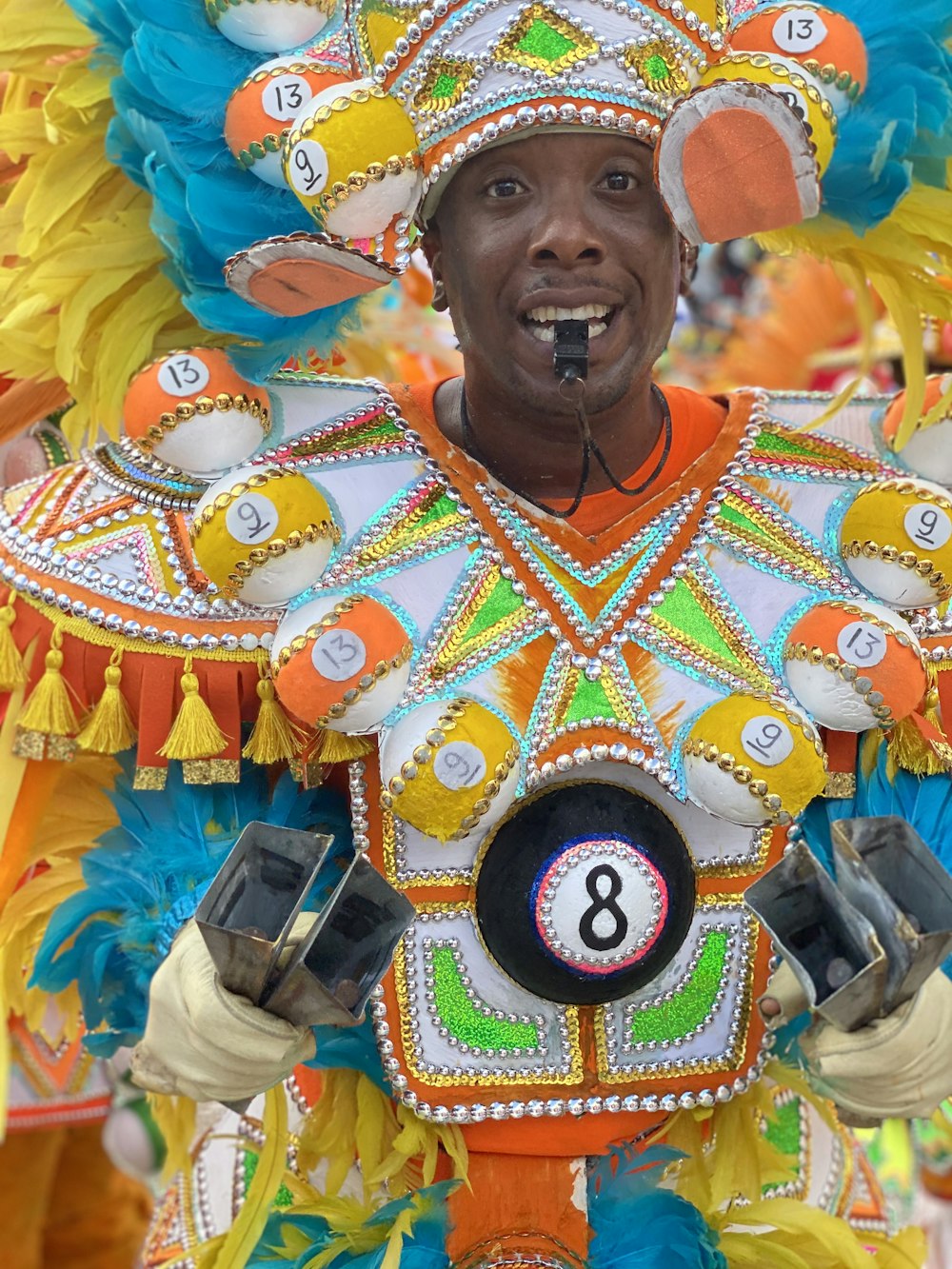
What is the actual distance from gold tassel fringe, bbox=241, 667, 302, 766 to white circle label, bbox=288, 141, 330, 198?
553 mm

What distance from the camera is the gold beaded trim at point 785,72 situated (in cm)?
219

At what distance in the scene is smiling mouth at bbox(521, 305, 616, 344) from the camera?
228 centimetres

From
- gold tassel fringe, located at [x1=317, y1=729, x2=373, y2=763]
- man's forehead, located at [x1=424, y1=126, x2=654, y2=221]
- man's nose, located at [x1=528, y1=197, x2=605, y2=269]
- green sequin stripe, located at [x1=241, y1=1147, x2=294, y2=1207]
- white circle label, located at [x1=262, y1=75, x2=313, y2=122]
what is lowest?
green sequin stripe, located at [x1=241, y1=1147, x2=294, y2=1207]

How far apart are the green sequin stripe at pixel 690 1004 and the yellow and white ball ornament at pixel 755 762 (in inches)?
7.8

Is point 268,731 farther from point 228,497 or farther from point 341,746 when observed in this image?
point 228,497

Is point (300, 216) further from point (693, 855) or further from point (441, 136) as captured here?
point (693, 855)

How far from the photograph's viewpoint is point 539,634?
2334 millimetres

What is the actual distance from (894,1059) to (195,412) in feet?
3.47

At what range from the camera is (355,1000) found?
6.55 ft

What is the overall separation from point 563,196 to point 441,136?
154 millimetres

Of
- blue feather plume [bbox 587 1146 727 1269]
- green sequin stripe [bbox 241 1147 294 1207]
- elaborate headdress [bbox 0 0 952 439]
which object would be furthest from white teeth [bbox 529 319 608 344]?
green sequin stripe [bbox 241 1147 294 1207]

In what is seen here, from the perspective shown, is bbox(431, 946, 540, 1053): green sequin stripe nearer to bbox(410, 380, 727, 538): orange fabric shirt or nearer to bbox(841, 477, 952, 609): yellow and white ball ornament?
bbox(410, 380, 727, 538): orange fabric shirt

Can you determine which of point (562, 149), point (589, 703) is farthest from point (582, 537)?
point (562, 149)

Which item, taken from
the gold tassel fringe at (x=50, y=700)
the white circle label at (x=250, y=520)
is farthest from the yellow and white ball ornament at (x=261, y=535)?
the gold tassel fringe at (x=50, y=700)
